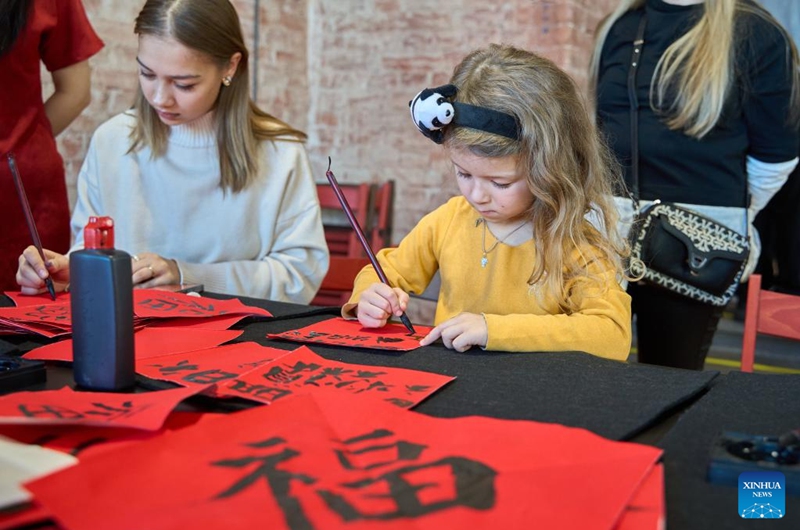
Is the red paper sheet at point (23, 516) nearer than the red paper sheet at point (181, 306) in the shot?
Yes

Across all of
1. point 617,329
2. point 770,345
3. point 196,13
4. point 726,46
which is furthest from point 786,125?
point 770,345

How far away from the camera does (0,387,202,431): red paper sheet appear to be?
81 centimetres

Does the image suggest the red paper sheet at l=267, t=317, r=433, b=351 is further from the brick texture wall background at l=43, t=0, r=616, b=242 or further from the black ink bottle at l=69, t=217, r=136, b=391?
the brick texture wall background at l=43, t=0, r=616, b=242

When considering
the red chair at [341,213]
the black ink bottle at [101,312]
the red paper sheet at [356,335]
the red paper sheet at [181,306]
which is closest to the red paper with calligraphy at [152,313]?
the red paper sheet at [181,306]

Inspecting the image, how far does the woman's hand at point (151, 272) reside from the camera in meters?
1.65

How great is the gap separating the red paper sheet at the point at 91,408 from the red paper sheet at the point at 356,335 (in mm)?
359

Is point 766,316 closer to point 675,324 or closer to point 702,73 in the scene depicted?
point 675,324

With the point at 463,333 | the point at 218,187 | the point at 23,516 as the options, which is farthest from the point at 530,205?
the point at 23,516

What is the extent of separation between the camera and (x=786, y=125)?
1921 mm

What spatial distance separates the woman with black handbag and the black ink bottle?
116 cm

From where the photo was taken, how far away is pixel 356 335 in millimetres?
1305

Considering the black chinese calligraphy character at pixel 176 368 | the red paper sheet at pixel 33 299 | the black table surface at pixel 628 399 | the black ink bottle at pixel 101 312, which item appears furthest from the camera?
the red paper sheet at pixel 33 299

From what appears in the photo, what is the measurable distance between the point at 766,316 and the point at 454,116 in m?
0.68

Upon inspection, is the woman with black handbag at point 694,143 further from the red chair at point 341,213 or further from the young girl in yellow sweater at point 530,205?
the red chair at point 341,213
